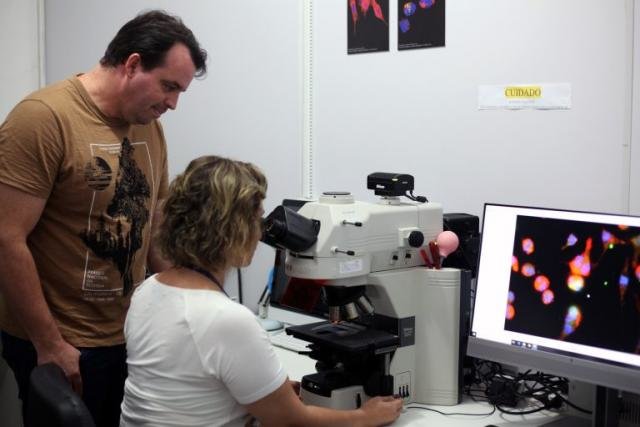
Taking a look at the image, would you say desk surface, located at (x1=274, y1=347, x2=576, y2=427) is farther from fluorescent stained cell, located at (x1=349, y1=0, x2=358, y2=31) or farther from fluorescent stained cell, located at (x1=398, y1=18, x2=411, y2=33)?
fluorescent stained cell, located at (x1=349, y1=0, x2=358, y2=31)

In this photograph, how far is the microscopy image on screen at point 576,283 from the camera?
4.95ft

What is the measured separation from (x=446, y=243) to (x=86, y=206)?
2.99 feet

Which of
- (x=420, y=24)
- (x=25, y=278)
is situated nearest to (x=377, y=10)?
(x=420, y=24)

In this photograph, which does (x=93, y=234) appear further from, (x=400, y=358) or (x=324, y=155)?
(x=324, y=155)

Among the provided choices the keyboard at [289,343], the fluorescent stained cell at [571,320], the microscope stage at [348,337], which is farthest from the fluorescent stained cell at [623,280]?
→ the keyboard at [289,343]

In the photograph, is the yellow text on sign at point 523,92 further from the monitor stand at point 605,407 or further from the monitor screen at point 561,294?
the monitor stand at point 605,407

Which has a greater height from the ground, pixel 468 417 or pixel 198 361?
pixel 198 361

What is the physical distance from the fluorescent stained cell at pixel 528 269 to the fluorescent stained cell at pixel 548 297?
0.05m

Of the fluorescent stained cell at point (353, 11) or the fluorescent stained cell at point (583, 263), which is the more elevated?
the fluorescent stained cell at point (353, 11)

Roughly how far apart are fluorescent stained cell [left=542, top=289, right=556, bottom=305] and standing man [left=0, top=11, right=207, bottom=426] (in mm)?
1038

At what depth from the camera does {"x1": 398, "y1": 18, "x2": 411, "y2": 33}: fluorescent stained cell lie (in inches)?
93.0

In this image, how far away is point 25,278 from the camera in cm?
167

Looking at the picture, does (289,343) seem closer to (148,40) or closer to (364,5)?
(148,40)

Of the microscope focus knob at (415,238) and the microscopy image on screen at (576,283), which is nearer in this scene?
the microscopy image on screen at (576,283)
